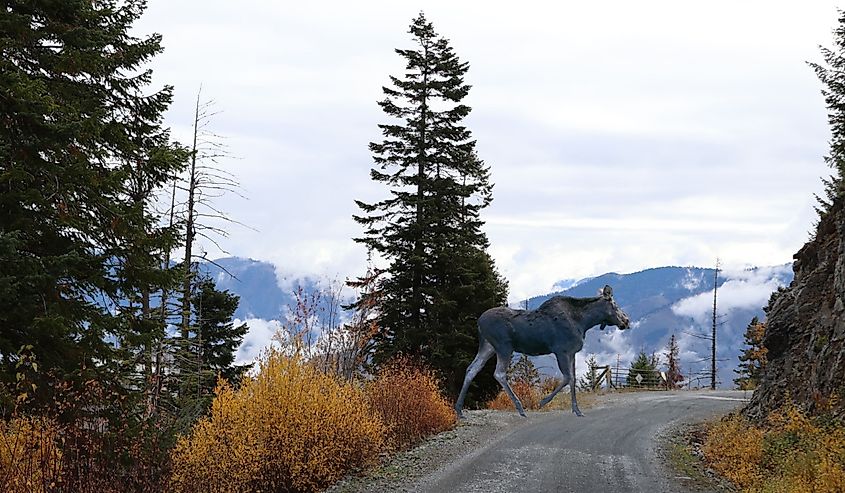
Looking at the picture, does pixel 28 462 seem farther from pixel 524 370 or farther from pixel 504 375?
pixel 524 370

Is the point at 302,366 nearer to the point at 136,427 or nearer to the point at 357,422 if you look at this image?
the point at 357,422

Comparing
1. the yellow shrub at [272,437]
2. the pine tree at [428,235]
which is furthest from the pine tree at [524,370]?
the yellow shrub at [272,437]

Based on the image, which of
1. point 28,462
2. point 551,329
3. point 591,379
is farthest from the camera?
point 591,379

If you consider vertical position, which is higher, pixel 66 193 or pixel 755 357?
pixel 66 193

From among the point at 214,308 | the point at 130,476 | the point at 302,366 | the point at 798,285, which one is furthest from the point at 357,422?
the point at 214,308

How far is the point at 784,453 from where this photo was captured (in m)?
11.8

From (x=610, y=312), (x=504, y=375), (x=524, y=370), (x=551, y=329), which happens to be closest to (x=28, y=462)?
(x=504, y=375)

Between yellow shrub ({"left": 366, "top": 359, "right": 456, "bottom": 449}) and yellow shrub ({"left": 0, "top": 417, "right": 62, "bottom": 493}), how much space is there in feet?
24.5

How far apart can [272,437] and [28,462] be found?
13.2ft

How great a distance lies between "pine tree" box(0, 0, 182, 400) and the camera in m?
9.76

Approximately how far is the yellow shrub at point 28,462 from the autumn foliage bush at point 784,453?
875 centimetres

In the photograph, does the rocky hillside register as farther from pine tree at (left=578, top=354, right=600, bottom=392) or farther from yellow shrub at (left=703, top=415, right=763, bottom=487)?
pine tree at (left=578, top=354, right=600, bottom=392)

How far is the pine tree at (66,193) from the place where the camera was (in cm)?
976

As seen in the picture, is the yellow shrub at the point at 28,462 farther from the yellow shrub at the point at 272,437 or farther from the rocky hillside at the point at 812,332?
the rocky hillside at the point at 812,332
